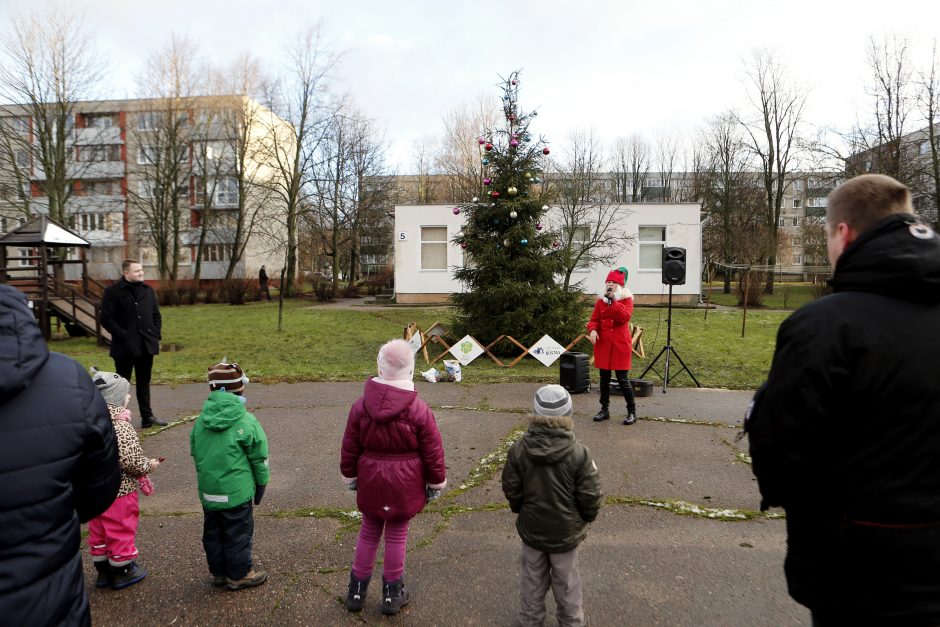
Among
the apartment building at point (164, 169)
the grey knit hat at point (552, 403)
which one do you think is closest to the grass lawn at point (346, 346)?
the grey knit hat at point (552, 403)

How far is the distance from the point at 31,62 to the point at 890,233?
3720 centimetres

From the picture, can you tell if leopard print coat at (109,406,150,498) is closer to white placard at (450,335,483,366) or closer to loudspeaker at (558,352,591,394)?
loudspeaker at (558,352,591,394)

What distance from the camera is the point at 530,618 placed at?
3078 millimetres

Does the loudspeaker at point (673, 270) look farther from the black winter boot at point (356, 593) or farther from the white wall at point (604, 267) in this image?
the white wall at point (604, 267)

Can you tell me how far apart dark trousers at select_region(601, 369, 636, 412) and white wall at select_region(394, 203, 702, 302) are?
20.8 metres

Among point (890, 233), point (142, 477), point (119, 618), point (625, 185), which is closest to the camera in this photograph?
point (890, 233)

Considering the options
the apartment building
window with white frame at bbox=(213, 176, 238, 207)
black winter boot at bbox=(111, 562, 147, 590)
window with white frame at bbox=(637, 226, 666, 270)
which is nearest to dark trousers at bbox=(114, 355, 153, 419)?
black winter boot at bbox=(111, 562, 147, 590)

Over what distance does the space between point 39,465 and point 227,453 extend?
161 cm

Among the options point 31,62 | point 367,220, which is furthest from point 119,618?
point 367,220

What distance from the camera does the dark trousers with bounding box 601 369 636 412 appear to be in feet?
23.7

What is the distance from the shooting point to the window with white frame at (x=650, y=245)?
28703 mm

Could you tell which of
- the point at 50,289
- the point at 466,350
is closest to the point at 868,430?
the point at 466,350

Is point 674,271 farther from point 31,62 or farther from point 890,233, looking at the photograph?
point 31,62

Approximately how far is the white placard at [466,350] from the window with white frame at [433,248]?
55.9 feet
